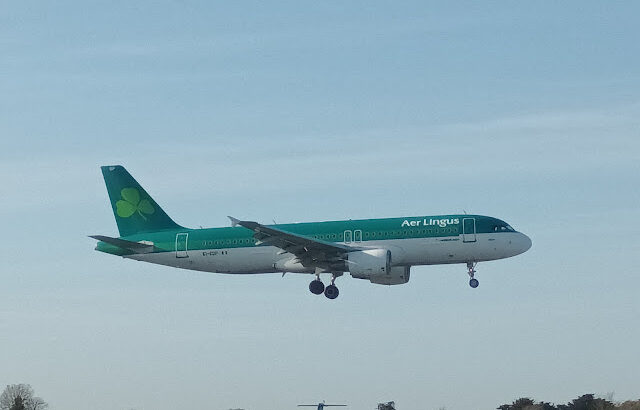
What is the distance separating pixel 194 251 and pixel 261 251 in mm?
5163

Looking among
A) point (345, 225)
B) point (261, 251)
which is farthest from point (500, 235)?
point (261, 251)

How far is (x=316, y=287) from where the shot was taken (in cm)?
9325

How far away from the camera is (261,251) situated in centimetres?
9231

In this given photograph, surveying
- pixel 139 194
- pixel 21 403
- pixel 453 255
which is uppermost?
pixel 139 194

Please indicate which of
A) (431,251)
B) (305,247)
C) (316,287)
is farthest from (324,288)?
(431,251)

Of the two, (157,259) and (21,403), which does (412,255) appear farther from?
(21,403)

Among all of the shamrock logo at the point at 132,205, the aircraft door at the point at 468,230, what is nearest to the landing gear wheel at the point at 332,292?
the aircraft door at the point at 468,230

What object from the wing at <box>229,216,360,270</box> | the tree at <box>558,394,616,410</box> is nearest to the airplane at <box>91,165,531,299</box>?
the wing at <box>229,216,360,270</box>

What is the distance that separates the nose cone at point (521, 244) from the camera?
289 feet

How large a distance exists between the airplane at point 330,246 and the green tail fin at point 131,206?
0.17 meters

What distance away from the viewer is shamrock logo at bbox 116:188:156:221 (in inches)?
3927

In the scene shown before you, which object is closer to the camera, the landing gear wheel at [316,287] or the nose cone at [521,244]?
the nose cone at [521,244]

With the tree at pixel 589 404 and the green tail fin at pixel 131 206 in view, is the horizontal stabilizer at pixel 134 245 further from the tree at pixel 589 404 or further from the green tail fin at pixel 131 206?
the tree at pixel 589 404

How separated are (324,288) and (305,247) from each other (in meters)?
5.72
